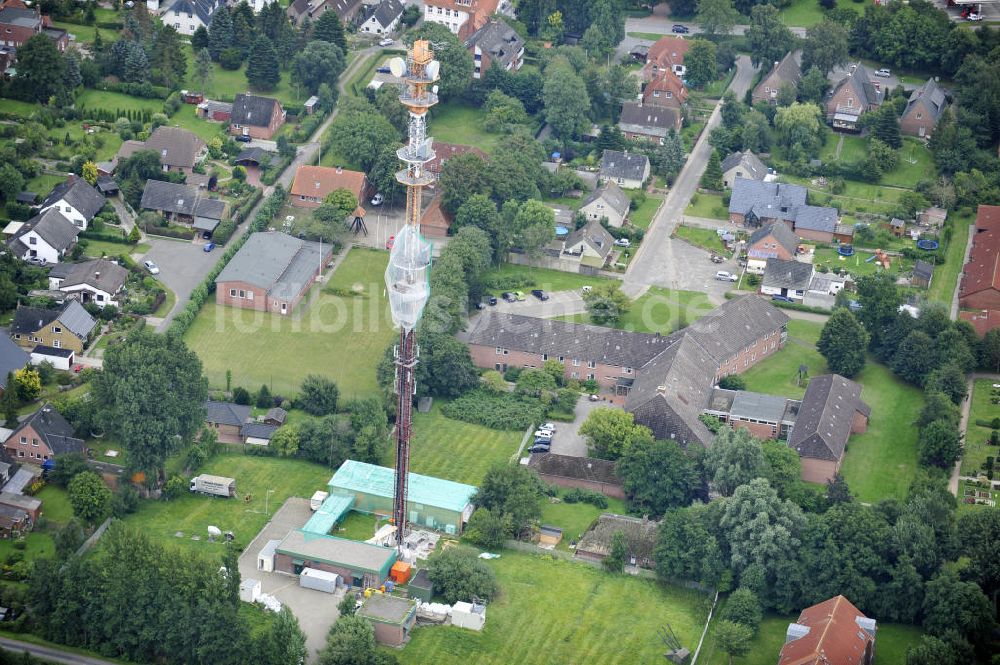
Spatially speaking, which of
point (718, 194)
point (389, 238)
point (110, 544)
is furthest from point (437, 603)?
point (718, 194)

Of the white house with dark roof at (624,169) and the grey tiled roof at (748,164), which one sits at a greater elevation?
the grey tiled roof at (748,164)

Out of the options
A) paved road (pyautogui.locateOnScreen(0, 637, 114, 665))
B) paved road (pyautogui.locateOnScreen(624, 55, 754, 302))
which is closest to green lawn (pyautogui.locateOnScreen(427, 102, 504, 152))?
paved road (pyautogui.locateOnScreen(624, 55, 754, 302))

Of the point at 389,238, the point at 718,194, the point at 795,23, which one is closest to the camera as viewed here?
the point at 389,238

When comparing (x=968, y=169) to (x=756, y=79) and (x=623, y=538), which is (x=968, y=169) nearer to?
(x=756, y=79)

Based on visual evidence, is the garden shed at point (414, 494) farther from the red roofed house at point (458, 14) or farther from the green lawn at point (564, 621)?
the red roofed house at point (458, 14)

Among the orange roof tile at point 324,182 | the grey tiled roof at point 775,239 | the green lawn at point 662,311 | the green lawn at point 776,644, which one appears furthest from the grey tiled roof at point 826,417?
the orange roof tile at point 324,182

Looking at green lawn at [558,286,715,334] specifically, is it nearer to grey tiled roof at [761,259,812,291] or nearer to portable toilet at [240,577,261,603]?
grey tiled roof at [761,259,812,291]

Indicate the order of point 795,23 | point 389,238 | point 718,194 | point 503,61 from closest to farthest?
point 389,238
point 718,194
point 503,61
point 795,23
